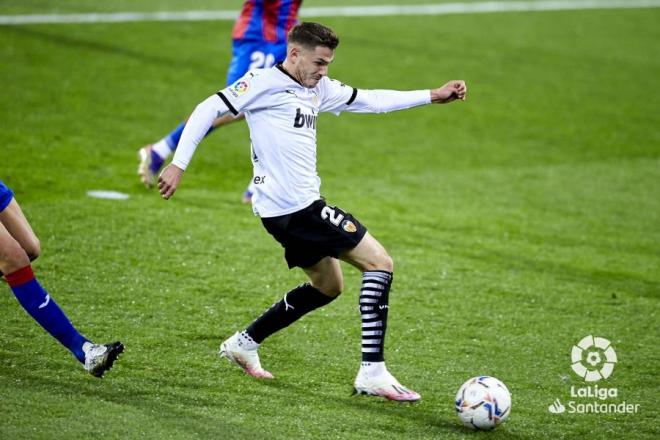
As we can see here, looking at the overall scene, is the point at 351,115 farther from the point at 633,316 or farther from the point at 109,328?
the point at 109,328

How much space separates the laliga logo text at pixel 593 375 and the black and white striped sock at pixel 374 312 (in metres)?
1.12

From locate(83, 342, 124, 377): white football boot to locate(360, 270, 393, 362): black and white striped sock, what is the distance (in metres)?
1.42

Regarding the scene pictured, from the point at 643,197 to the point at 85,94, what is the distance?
732 cm

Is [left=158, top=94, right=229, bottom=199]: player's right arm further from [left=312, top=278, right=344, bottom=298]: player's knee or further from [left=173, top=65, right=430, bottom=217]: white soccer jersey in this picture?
[left=312, top=278, right=344, bottom=298]: player's knee

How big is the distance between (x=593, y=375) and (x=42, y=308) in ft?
11.5

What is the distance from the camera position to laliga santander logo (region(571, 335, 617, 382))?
656 cm

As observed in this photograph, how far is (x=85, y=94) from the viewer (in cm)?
1345

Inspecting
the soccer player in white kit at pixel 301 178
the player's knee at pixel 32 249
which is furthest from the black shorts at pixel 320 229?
the player's knee at pixel 32 249

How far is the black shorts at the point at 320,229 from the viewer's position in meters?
5.77

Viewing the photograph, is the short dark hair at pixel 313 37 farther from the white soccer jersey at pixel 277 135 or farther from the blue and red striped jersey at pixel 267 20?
the blue and red striped jersey at pixel 267 20

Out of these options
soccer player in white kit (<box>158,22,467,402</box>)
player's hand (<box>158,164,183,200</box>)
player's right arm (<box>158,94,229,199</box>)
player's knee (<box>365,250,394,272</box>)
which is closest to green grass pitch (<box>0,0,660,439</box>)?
soccer player in white kit (<box>158,22,467,402</box>)

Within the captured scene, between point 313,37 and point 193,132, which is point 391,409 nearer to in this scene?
point 193,132

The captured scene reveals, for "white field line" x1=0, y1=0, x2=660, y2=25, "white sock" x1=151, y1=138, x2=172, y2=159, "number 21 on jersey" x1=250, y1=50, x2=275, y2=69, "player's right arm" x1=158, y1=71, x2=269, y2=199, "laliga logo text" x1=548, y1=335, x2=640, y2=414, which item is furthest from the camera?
"white field line" x1=0, y1=0, x2=660, y2=25

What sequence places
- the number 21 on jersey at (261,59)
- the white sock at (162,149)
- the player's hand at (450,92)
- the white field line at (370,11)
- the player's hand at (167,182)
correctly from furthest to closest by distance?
the white field line at (370,11) → the number 21 on jersey at (261,59) → the white sock at (162,149) → the player's hand at (450,92) → the player's hand at (167,182)
